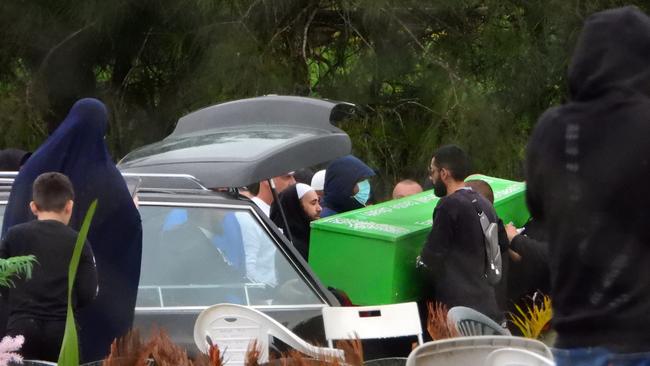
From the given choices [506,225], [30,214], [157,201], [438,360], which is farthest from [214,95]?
[438,360]

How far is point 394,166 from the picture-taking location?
9492 mm

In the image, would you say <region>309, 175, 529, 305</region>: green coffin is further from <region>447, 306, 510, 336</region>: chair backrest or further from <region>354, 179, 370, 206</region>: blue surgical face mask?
<region>447, 306, 510, 336</region>: chair backrest

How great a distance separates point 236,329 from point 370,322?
485 mm

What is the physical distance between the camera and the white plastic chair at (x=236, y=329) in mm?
4180

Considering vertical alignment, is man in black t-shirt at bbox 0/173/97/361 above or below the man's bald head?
above

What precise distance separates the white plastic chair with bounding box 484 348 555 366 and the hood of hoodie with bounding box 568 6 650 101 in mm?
634

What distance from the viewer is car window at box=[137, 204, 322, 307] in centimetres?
510

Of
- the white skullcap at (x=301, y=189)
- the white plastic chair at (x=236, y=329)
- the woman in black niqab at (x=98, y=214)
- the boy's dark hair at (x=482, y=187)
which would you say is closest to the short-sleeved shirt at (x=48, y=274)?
the woman in black niqab at (x=98, y=214)

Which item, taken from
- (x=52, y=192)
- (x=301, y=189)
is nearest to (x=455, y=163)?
(x=301, y=189)

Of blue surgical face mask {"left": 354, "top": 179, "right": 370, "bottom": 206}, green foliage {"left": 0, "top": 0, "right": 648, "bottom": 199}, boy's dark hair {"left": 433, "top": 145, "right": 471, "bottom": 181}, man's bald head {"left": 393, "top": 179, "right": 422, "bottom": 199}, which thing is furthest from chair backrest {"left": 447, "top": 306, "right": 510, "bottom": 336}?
green foliage {"left": 0, "top": 0, "right": 648, "bottom": 199}

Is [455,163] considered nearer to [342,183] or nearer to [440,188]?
[440,188]

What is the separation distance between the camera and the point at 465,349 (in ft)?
10.2

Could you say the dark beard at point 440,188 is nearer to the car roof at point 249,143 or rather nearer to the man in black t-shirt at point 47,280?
the car roof at point 249,143

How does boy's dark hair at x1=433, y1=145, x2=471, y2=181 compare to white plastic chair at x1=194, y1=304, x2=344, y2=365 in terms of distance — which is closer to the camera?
white plastic chair at x1=194, y1=304, x2=344, y2=365
